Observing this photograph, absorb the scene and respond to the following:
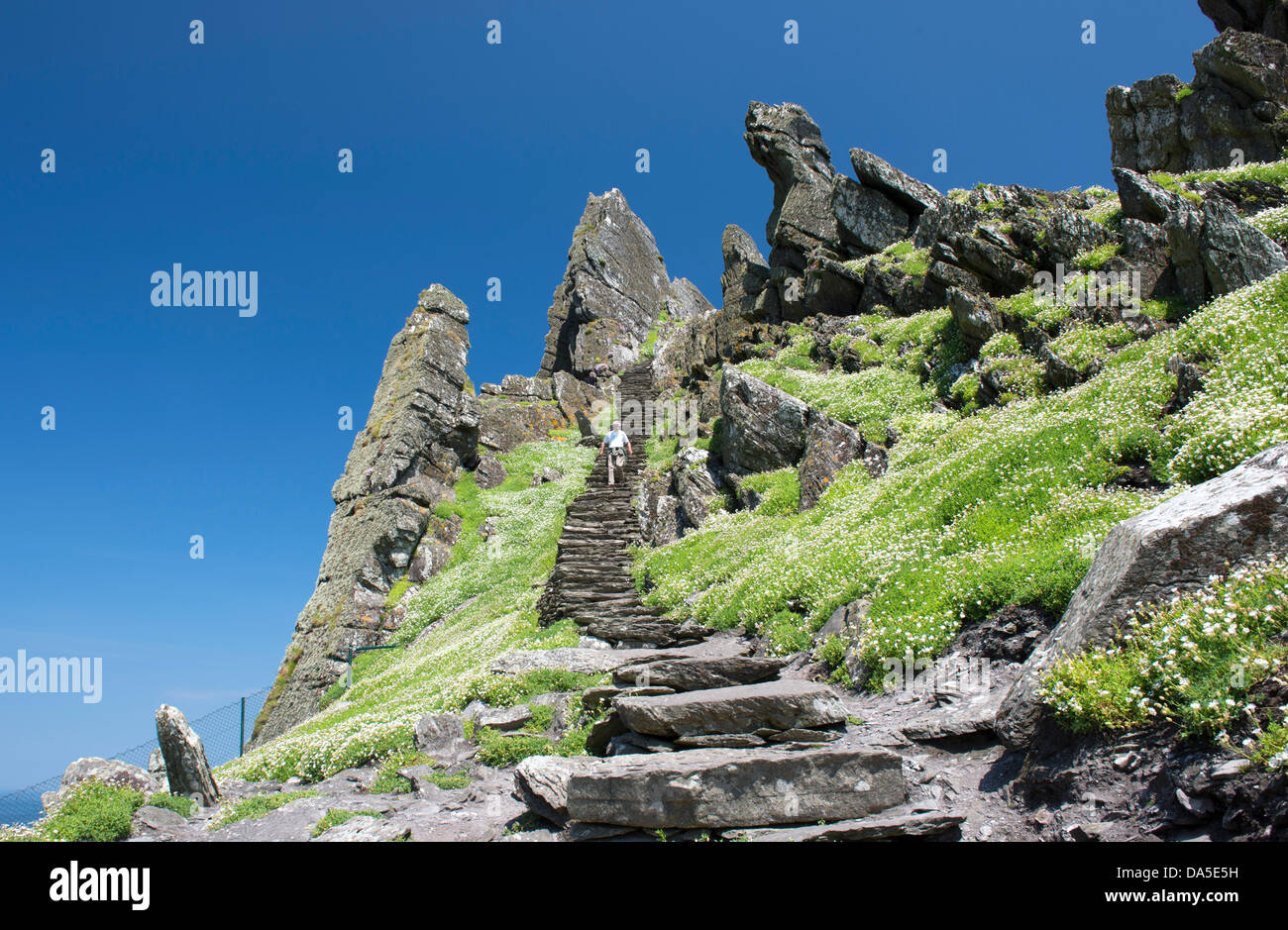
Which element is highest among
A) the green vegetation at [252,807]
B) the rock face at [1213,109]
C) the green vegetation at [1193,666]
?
the rock face at [1213,109]

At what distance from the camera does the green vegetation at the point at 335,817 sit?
8.27 m

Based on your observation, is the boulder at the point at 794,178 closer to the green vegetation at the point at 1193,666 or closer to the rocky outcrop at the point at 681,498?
the rocky outcrop at the point at 681,498

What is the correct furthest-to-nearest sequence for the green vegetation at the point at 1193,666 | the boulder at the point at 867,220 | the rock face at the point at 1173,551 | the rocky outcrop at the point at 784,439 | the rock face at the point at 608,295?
the rock face at the point at 608,295 → the boulder at the point at 867,220 → the rocky outcrop at the point at 784,439 → the rock face at the point at 1173,551 → the green vegetation at the point at 1193,666

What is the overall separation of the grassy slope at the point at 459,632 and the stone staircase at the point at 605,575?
3.25 ft

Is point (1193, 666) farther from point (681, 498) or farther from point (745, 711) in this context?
point (681, 498)

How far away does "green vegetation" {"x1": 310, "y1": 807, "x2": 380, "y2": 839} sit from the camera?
8.27 metres

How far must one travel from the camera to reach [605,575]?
21.8 metres

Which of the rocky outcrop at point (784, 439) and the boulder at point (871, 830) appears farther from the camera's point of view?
the rocky outcrop at point (784, 439)

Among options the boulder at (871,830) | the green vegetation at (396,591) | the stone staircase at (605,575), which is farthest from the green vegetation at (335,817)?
the green vegetation at (396,591)

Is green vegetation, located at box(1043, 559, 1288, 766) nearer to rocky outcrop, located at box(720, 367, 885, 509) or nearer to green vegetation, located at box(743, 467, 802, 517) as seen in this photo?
rocky outcrop, located at box(720, 367, 885, 509)

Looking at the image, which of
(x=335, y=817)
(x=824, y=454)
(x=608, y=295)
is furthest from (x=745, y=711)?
(x=608, y=295)
